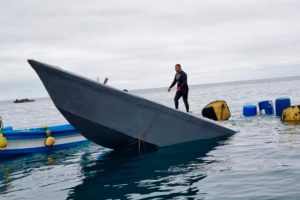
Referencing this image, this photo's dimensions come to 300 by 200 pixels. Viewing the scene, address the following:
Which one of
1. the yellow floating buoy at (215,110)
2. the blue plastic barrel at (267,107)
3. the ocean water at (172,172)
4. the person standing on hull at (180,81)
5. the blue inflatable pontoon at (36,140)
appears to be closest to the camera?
the ocean water at (172,172)

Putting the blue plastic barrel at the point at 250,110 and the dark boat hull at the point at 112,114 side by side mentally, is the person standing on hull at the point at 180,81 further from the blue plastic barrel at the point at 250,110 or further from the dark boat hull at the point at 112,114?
the blue plastic barrel at the point at 250,110

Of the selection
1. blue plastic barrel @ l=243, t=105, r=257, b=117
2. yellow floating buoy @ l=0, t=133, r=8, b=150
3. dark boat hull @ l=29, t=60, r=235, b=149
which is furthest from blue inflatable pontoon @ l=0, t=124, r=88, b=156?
blue plastic barrel @ l=243, t=105, r=257, b=117

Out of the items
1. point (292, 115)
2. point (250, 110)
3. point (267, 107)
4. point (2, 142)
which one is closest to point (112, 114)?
point (2, 142)

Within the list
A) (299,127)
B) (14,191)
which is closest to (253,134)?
(299,127)

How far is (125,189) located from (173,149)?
12.7 feet

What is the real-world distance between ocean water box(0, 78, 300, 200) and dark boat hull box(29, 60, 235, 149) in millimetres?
440

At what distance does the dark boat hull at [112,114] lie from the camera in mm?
9750

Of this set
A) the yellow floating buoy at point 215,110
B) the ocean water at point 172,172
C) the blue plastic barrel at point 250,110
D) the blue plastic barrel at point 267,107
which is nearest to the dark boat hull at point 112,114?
the ocean water at point 172,172

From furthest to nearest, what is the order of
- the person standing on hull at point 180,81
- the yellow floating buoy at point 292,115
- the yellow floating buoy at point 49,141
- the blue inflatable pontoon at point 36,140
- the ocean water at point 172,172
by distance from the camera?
the yellow floating buoy at point 292,115, the person standing on hull at point 180,81, the yellow floating buoy at point 49,141, the blue inflatable pontoon at point 36,140, the ocean water at point 172,172

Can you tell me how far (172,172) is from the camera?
319 inches

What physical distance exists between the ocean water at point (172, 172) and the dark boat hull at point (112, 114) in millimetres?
440

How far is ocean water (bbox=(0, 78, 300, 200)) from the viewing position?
6.61m

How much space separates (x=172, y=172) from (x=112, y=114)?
2.90 m

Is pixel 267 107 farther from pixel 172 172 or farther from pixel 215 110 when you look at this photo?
pixel 172 172
